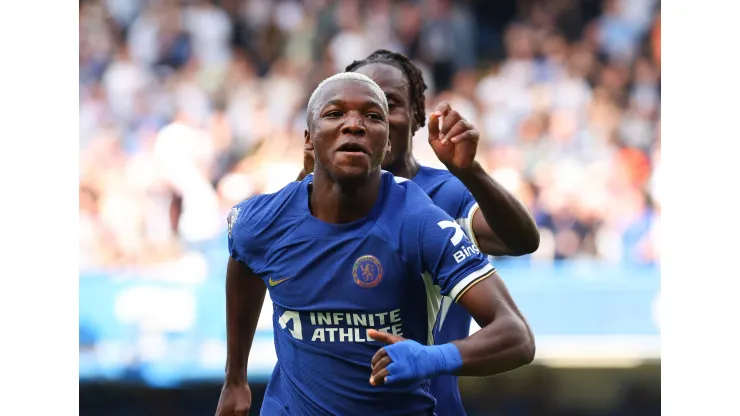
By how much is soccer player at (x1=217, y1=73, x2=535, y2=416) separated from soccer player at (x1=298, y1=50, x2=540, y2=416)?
27 cm

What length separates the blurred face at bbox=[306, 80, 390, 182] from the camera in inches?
139

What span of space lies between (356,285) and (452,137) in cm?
67

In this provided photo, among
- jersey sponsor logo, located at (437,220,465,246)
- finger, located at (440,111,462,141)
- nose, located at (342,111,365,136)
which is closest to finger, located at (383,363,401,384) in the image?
jersey sponsor logo, located at (437,220,465,246)

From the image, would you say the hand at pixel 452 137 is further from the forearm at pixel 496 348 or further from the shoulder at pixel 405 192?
the forearm at pixel 496 348

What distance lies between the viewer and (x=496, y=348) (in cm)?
→ 327

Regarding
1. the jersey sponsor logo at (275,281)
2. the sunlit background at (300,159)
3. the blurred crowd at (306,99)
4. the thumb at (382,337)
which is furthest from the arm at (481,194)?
the blurred crowd at (306,99)

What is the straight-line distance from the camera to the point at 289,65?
12477 millimetres

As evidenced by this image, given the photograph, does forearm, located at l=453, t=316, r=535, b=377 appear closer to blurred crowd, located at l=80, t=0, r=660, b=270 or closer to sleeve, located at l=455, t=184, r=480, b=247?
sleeve, located at l=455, t=184, r=480, b=247

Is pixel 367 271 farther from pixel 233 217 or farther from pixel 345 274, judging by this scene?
pixel 233 217

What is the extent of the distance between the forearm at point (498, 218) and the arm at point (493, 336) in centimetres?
69

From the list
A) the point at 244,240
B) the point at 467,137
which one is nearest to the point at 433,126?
the point at 467,137

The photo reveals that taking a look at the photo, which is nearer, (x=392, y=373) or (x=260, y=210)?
(x=392, y=373)

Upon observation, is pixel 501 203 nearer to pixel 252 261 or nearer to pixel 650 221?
pixel 252 261
